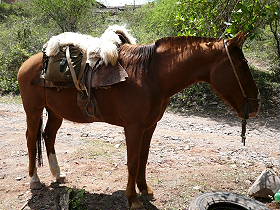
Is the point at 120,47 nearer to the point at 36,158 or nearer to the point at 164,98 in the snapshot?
the point at 164,98

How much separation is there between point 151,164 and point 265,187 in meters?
1.65

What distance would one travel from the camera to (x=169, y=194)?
150 inches

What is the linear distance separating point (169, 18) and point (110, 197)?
9.92 m

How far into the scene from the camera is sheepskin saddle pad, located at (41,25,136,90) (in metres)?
3.13

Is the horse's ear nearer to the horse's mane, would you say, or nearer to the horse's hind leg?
the horse's mane

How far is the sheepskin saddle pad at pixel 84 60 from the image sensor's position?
313cm

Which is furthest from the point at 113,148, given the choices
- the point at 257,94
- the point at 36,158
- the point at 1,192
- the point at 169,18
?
the point at 169,18

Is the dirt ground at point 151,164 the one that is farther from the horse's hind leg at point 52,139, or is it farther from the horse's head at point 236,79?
the horse's head at point 236,79

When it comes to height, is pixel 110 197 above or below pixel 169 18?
below


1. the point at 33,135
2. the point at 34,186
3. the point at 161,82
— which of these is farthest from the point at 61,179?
the point at 161,82

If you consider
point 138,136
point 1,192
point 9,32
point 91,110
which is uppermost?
point 9,32

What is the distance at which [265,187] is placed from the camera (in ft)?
12.2

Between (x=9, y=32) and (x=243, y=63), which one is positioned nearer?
(x=243, y=63)

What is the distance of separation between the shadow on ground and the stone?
1.23 m
